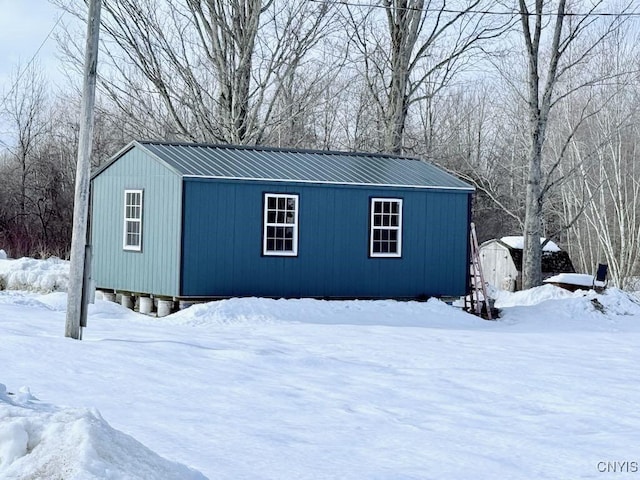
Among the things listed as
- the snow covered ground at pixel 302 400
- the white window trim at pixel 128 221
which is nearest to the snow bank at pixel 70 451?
the snow covered ground at pixel 302 400

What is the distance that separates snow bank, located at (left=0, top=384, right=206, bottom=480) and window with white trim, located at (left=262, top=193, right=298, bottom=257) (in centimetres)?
1323

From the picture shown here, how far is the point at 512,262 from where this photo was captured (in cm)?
3262

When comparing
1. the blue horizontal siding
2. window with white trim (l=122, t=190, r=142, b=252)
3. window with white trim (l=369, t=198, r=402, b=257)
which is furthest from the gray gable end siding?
window with white trim (l=369, t=198, r=402, b=257)

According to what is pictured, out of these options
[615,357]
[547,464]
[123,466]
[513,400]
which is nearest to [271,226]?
[615,357]

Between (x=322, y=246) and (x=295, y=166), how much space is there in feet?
5.99

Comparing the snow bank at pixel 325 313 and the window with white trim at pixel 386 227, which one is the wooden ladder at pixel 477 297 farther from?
the window with white trim at pixel 386 227

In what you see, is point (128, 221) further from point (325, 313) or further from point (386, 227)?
point (386, 227)

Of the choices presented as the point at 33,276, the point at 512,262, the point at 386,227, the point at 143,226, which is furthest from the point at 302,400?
the point at 512,262

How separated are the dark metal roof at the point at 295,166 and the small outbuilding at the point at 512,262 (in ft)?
38.5

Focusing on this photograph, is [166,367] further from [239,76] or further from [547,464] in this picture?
[239,76]

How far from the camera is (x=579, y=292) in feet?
73.5

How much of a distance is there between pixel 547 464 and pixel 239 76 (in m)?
22.0

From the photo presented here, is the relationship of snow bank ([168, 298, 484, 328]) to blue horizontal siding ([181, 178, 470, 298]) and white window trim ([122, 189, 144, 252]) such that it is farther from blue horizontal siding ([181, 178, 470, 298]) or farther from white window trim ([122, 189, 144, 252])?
white window trim ([122, 189, 144, 252])

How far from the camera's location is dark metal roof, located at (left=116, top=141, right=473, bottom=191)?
18359 mm
